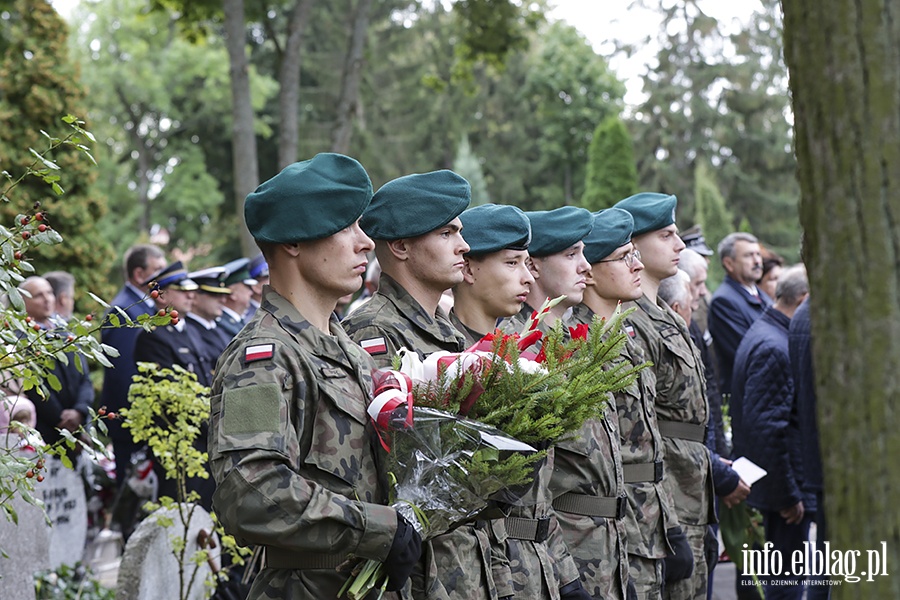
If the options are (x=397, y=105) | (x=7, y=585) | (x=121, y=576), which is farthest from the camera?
(x=397, y=105)

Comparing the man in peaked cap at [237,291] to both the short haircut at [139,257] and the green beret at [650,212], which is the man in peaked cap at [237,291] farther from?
the green beret at [650,212]

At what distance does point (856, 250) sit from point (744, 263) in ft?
26.3

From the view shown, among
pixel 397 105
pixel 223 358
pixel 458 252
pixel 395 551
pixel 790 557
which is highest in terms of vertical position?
pixel 397 105

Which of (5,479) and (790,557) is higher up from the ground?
(5,479)

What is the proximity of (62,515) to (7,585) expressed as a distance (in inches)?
105

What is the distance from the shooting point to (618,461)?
527 centimetres

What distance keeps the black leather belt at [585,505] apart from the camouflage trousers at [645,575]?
1.67 feet

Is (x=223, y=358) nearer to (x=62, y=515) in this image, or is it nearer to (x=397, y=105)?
(x=62, y=515)

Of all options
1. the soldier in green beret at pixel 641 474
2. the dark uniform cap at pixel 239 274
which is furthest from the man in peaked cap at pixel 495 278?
the dark uniform cap at pixel 239 274

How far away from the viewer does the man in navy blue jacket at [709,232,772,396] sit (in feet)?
32.1

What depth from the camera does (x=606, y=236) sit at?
6.16m

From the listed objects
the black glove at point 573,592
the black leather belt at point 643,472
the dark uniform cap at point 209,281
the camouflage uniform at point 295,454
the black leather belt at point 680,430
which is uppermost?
the dark uniform cap at point 209,281

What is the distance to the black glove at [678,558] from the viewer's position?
591 centimetres

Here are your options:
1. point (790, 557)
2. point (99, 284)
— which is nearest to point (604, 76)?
point (99, 284)
